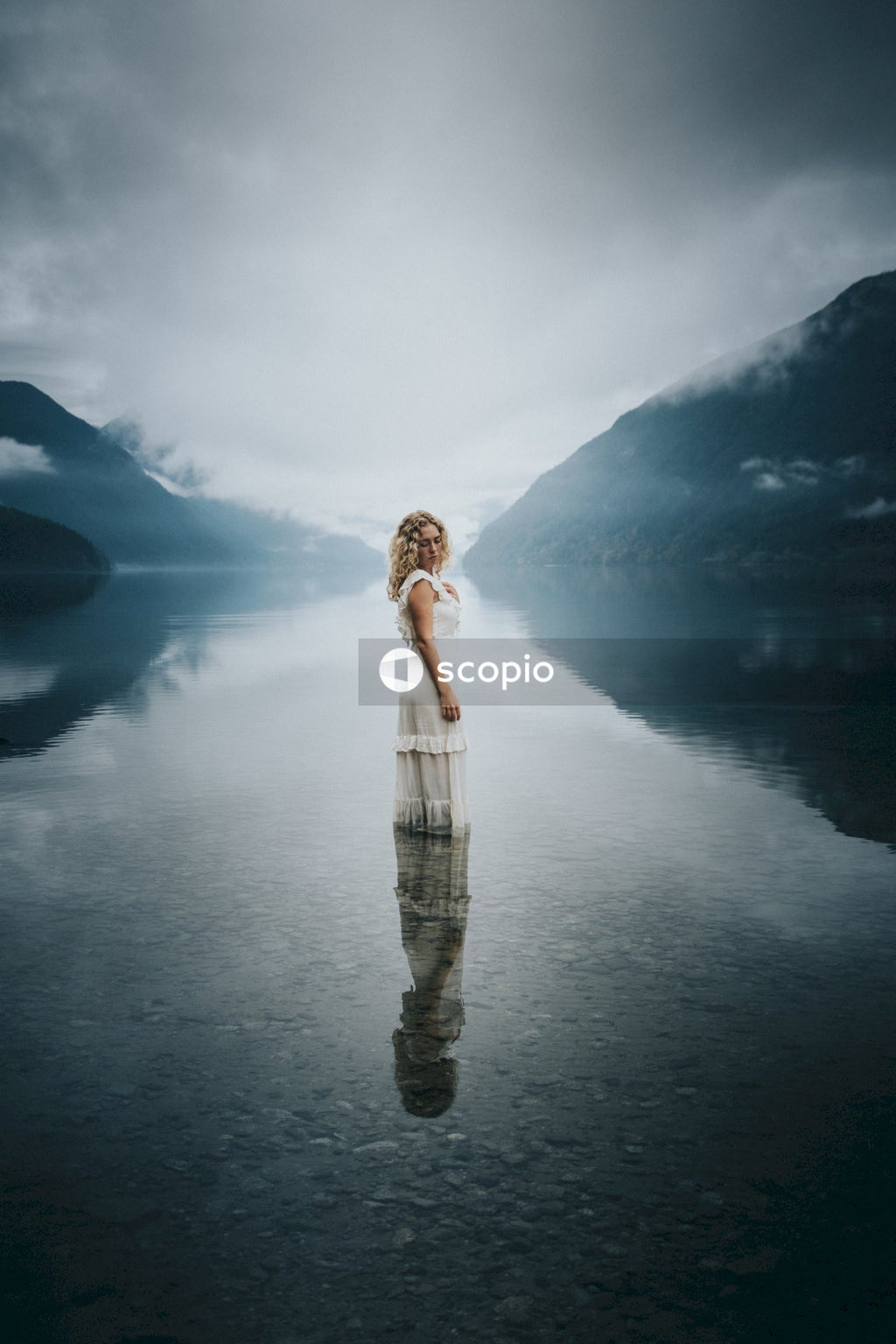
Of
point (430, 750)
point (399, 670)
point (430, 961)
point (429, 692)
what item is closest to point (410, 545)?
point (429, 692)

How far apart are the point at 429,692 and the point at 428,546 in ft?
4.22

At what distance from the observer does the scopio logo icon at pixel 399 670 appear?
935 cm

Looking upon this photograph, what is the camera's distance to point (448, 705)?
8.98m

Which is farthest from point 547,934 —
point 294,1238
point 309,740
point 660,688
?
point 660,688

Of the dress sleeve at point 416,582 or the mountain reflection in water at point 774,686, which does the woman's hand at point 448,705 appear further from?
the mountain reflection in water at point 774,686

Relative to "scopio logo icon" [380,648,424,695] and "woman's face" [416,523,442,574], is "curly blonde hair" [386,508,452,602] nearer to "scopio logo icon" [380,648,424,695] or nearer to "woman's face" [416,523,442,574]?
"woman's face" [416,523,442,574]

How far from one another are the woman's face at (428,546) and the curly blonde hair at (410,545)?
0.07ft

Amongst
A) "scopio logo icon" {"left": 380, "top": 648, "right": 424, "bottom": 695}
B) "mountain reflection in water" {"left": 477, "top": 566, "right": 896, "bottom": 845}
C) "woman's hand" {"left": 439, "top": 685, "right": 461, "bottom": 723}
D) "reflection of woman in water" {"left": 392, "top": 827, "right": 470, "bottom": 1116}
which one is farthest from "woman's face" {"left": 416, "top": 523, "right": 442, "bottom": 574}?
"mountain reflection in water" {"left": 477, "top": 566, "right": 896, "bottom": 845}

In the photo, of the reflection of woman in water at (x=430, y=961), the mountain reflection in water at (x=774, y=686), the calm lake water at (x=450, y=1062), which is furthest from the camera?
the mountain reflection in water at (x=774, y=686)

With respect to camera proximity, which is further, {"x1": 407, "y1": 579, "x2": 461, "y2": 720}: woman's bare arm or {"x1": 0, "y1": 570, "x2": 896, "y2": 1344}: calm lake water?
{"x1": 407, "y1": 579, "x2": 461, "y2": 720}: woman's bare arm

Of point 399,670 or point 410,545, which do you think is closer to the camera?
point 410,545

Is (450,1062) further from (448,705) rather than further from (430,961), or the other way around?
(448,705)

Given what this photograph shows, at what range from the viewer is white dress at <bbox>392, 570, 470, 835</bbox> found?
9.14 m

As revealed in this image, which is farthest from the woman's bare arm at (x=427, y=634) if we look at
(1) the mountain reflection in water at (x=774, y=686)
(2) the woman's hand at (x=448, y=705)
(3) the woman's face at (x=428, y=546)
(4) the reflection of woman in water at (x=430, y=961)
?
(1) the mountain reflection in water at (x=774, y=686)
